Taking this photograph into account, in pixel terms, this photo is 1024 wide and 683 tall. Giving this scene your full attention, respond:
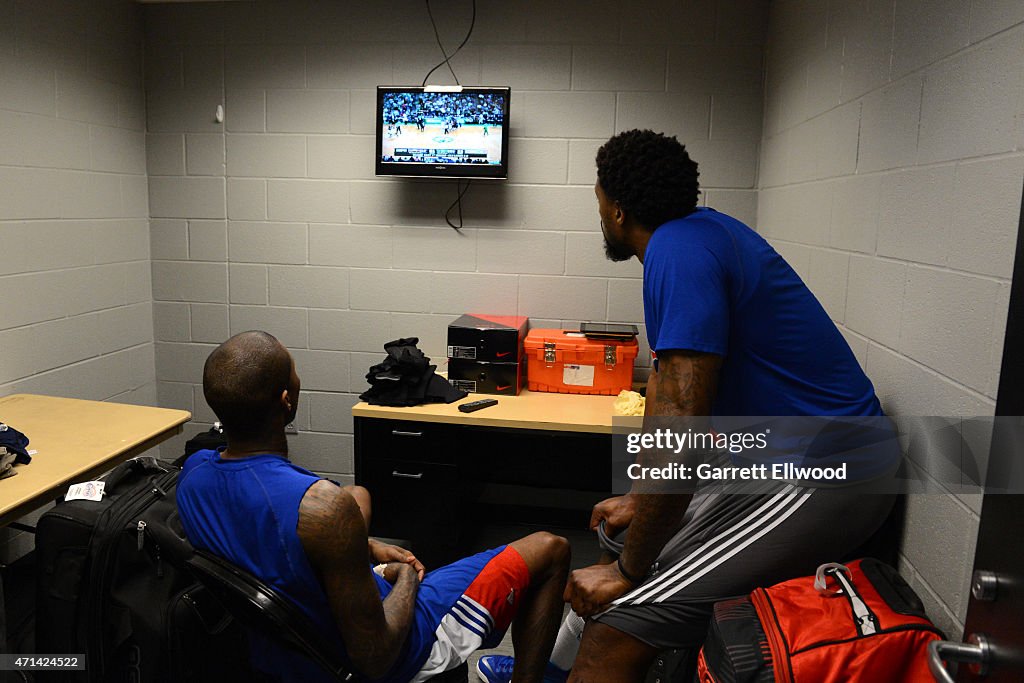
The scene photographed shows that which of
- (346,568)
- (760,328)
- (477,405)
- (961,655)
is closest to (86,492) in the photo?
(346,568)

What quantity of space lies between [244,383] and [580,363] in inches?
77.1

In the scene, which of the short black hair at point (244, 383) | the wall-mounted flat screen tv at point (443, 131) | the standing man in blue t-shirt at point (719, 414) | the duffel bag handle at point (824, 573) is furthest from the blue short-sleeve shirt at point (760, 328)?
the wall-mounted flat screen tv at point (443, 131)

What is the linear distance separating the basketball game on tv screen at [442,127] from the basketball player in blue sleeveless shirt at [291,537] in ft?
6.71

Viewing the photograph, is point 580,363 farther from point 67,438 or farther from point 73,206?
point 73,206

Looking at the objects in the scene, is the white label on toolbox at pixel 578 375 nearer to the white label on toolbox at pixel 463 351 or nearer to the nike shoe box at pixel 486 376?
the nike shoe box at pixel 486 376

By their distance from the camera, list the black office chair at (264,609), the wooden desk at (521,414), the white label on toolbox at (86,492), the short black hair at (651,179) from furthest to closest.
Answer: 1. the wooden desk at (521,414)
2. the white label on toolbox at (86,492)
3. the short black hair at (651,179)
4. the black office chair at (264,609)

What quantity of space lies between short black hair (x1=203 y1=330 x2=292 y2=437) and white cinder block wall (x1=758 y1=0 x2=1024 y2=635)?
139 cm

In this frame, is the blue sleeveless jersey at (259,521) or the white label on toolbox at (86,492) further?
the white label on toolbox at (86,492)

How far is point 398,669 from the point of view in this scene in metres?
1.62

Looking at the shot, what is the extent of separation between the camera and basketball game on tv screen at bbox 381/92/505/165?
336 cm

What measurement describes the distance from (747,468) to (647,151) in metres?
0.78

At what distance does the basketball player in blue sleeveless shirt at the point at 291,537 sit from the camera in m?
1.41

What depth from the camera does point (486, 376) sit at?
321 cm

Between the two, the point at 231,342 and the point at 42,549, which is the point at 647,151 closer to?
the point at 231,342
